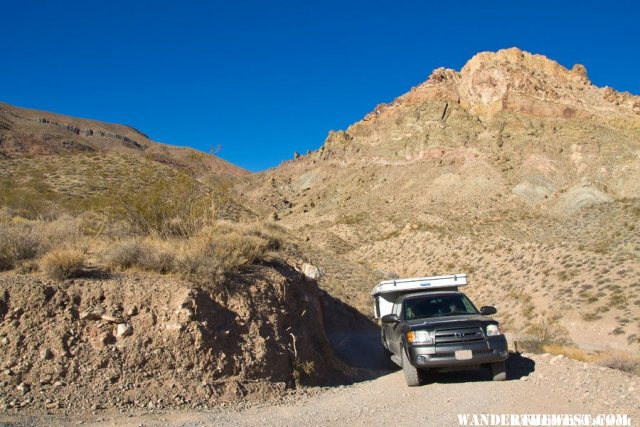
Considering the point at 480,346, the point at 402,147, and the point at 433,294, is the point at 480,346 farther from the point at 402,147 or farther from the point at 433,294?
the point at 402,147

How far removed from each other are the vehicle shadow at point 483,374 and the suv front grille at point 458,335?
117 cm

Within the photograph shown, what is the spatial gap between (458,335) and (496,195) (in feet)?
156

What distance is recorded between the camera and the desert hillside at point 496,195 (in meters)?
25.8

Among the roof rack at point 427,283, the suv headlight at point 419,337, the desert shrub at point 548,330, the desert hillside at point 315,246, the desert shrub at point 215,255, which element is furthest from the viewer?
the desert shrub at point 548,330

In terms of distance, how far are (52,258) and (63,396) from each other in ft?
8.53

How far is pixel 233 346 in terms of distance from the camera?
8.66 metres

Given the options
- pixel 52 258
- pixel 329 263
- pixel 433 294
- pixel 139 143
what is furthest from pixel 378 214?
pixel 139 143

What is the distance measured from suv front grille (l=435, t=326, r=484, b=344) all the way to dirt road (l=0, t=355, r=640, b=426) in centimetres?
83

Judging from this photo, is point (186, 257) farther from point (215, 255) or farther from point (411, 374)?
point (411, 374)

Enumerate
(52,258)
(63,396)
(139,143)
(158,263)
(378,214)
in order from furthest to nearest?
(139,143)
(378,214)
(158,263)
(52,258)
(63,396)

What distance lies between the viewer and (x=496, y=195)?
53.0 metres

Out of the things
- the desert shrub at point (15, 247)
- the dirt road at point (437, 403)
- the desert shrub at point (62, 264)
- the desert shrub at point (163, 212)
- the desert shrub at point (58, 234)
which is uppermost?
the desert shrub at point (163, 212)

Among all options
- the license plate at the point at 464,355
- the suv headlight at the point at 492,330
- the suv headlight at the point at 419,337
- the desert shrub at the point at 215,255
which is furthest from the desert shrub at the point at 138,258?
the suv headlight at the point at 492,330

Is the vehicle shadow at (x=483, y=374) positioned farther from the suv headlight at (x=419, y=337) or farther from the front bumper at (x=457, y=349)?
the suv headlight at (x=419, y=337)
